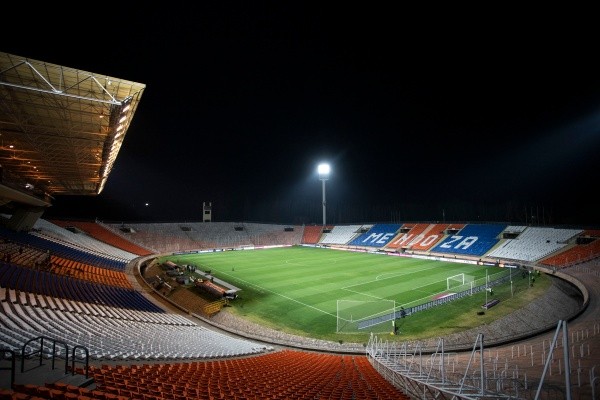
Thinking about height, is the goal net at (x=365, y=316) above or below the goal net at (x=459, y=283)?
below

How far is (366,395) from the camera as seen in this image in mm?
8359

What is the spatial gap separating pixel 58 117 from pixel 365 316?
2211 cm

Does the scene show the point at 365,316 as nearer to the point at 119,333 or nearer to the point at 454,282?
the point at 454,282

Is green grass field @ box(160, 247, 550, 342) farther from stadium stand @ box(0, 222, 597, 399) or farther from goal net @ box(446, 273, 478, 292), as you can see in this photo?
stadium stand @ box(0, 222, 597, 399)

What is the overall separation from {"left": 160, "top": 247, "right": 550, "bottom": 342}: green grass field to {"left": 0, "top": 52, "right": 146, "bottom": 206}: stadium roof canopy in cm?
1567

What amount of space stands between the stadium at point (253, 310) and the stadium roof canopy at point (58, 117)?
0.10 m

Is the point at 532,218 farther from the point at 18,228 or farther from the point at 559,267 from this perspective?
the point at 18,228

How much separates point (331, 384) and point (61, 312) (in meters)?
12.3

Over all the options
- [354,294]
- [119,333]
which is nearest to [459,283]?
[354,294]

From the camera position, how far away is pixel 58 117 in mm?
17047

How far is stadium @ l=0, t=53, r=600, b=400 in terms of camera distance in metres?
7.83

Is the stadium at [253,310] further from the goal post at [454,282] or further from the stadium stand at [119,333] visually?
the goal post at [454,282]

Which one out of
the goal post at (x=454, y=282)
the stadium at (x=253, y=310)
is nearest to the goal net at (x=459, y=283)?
the goal post at (x=454, y=282)

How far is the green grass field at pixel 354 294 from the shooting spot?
21.8 metres
